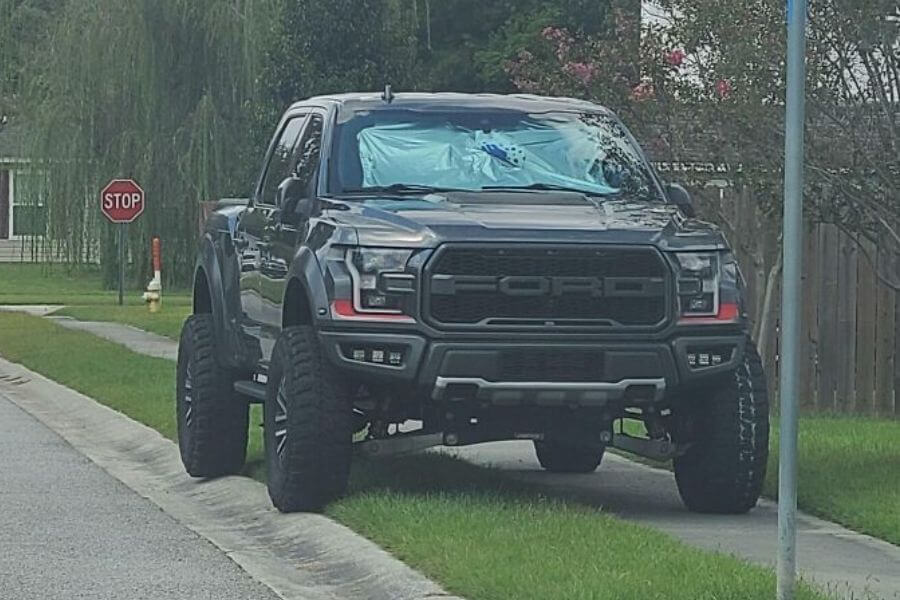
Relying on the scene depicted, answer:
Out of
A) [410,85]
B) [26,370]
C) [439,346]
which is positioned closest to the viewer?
[439,346]

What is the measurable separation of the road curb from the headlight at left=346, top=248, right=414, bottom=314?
3.42 ft

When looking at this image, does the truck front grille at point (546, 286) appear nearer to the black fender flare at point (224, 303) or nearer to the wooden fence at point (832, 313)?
the black fender flare at point (224, 303)

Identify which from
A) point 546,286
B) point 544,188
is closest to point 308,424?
point 546,286

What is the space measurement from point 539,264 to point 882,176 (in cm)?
292

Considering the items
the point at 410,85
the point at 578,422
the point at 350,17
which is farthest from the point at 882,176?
the point at 410,85

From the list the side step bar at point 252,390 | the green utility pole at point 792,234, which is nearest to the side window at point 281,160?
the side step bar at point 252,390

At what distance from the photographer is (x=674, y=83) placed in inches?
565

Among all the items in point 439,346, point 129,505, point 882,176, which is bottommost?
point 129,505

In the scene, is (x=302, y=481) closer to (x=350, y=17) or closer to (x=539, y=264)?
(x=539, y=264)

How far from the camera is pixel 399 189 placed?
10.5m

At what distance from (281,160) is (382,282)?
2593 millimetres

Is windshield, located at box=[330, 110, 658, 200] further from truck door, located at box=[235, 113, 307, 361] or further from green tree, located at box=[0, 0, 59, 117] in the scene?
green tree, located at box=[0, 0, 59, 117]

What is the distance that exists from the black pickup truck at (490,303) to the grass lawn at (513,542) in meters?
0.41

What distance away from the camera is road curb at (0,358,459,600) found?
8.41 meters
